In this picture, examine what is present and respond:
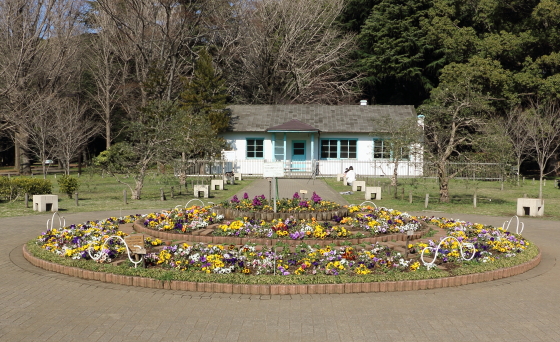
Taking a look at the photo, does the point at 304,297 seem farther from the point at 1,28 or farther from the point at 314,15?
the point at 314,15

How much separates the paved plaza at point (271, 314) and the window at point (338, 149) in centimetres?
2684

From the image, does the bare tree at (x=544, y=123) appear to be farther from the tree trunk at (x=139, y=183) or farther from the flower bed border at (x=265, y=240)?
the flower bed border at (x=265, y=240)

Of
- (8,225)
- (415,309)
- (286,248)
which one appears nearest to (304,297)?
(415,309)

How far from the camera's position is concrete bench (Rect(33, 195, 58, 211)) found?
16.7 metres

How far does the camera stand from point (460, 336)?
5.95 metres

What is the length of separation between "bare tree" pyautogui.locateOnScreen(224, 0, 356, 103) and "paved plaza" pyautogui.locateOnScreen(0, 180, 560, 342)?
36762 mm

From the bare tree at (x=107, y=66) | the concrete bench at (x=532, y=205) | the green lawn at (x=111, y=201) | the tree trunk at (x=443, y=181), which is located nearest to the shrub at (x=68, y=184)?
the green lawn at (x=111, y=201)

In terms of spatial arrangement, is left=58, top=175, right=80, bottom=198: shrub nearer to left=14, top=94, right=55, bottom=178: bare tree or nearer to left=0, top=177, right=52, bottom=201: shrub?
left=0, top=177, right=52, bottom=201: shrub

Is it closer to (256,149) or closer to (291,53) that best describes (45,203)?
(256,149)

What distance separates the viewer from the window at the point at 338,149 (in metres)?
35.2

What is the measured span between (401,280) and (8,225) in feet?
34.2

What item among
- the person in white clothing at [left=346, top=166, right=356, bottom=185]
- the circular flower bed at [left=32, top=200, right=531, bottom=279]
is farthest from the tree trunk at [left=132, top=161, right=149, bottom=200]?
the person in white clothing at [left=346, top=166, right=356, bottom=185]

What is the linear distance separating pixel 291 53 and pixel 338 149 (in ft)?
39.2

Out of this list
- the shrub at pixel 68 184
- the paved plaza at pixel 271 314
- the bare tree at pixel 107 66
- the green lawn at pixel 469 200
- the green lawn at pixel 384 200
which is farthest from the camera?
the bare tree at pixel 107 66
